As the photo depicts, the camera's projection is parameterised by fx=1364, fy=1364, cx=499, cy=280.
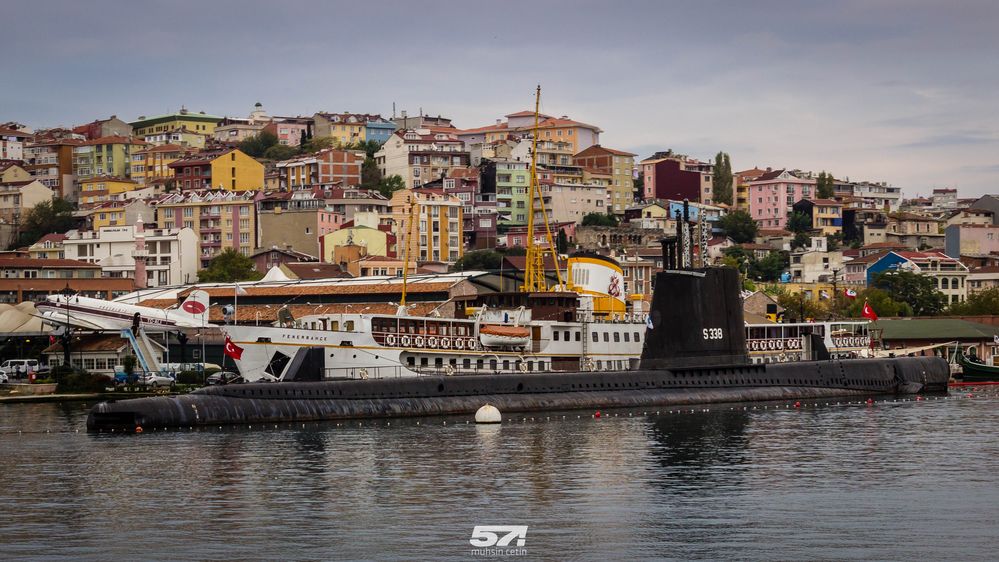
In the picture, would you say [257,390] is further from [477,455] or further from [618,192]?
[618,192]

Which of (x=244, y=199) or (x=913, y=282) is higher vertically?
(x=244, y=199)

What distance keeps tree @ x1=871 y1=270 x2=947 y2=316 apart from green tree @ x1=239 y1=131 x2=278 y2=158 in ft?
313

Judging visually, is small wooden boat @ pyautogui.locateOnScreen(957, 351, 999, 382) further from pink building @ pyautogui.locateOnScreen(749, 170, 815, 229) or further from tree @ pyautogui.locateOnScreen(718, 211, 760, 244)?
pink building @ pyautogui.locateOnScreen(749, 170, 815, 229)

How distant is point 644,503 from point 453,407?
19.7m

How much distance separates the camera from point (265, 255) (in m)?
124

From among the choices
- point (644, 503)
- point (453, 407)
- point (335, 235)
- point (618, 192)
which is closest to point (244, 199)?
point (335, 235)

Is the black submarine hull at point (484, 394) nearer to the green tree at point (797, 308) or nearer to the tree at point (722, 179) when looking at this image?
the green tree at point (797, 308)

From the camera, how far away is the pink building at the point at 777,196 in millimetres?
168750

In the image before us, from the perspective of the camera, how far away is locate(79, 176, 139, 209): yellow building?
16477 cm

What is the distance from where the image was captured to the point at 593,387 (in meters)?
52.7

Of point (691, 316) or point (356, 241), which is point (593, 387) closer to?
point (691, 316)

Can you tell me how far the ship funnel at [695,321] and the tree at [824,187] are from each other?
412 feet

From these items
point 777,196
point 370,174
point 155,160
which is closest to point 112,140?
point 155,160

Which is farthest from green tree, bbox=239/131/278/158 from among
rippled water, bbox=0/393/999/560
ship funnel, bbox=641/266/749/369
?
rippled water, bbox=0/393/999/560
